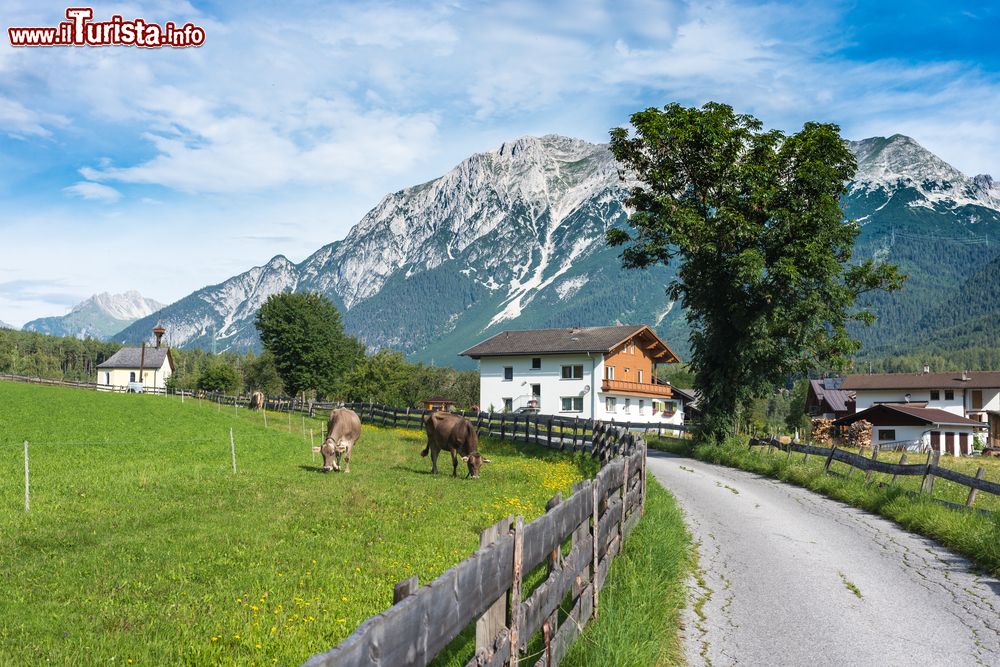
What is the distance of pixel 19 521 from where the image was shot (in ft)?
44.3

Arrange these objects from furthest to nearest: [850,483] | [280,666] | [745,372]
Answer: [745,372] → [850,483] → [280,666]

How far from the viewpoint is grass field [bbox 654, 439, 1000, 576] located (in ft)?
40.6

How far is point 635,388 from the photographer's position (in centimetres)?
6731

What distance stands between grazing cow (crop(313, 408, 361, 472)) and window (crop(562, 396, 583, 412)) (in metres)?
40.8

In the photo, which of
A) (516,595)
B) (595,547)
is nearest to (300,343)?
(595,547)

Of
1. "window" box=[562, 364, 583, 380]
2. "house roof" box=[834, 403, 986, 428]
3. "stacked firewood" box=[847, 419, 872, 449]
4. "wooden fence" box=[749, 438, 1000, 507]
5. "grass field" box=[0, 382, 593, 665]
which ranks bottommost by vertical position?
"stacked firewood" box=[847, 419, 872, 449]

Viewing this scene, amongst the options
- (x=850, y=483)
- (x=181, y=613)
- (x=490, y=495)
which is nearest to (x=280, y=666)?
(x=181, y=613)

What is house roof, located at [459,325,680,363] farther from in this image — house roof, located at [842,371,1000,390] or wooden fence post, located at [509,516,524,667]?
wooden fence post, located at [509,516,524,667]

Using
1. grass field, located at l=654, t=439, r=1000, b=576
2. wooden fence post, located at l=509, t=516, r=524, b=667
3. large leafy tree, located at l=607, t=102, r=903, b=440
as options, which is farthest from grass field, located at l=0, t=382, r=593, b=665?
large leafy tree, located at l=607, t=102, r=903, b=440

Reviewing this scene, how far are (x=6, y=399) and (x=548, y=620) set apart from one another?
45725mm

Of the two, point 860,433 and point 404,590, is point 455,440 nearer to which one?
point 404,590

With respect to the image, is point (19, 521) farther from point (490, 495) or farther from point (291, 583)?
point (490, 495)

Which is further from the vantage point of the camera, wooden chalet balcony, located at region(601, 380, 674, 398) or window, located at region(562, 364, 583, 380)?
window, located at region(562, 364, 583, 380)

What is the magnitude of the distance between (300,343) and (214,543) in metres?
72.7
